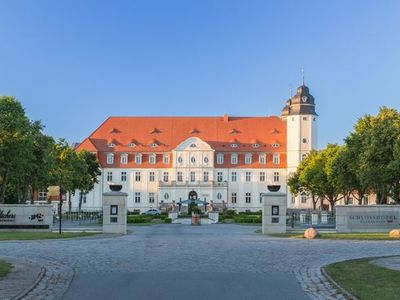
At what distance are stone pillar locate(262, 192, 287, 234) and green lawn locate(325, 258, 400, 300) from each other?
17.7 meters

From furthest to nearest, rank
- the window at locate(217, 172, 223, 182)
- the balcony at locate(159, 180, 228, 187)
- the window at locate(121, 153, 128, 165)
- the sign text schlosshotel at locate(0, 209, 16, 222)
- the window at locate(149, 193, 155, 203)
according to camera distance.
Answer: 1. the window at locate(217, 172, 223, 182)
2. the window at locate(149, 193, 155, 203)
3. the window at locate(121, 153, 128, 165)
4. the balcony at locate(159, 180, 228, 187)
5. the sign text schlosshotel at locate(0, 209, 16, 222)

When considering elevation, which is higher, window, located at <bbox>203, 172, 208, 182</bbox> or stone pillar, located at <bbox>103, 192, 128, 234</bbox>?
window, located at <bbox>203, 172, 208, 182</bbox>

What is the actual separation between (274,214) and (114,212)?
9.36 meters

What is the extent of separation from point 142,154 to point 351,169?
5925 cm

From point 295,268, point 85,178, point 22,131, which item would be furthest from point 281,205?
point 85,178

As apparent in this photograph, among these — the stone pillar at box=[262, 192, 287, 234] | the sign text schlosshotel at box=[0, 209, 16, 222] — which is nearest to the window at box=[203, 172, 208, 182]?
the sign text schlosshotel at box=[0, 209, 16, 222]

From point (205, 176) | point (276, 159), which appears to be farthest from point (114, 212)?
point (276, 159)

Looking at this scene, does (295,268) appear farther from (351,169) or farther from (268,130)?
(268,130)

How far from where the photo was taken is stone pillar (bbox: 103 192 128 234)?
3566 cm

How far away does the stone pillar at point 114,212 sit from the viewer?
35656 millimetres

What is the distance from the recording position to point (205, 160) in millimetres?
108250

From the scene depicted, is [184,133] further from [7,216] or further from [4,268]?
[4,268]

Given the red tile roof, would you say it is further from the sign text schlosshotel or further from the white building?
the sign text schlosshotel

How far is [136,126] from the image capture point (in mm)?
112688
